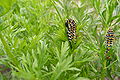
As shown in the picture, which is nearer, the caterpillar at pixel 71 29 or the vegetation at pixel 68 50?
the vegetation at pixel 68 50

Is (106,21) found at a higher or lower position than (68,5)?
lower

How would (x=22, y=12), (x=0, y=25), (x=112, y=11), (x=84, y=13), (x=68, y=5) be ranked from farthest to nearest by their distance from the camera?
(x=22, y=12) → (x=84, y=13) → (x=68, y=5) → (x=112, y=11) → (x=0, y=25)

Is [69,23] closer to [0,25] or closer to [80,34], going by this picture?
[80,34]

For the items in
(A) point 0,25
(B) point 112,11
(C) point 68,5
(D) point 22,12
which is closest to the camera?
(A) point 0,25

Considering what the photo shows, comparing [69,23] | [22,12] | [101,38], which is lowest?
[101,38]

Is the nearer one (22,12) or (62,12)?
(62,12)

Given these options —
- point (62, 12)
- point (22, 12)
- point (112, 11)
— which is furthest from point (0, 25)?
point (22, 12)

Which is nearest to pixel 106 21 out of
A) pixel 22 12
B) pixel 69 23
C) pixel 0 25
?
pixel 69 23

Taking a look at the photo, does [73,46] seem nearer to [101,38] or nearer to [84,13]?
[101,38]

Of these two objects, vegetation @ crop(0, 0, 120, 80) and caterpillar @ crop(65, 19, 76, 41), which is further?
caterpillar @ crop(65, 19, 76, 41)
